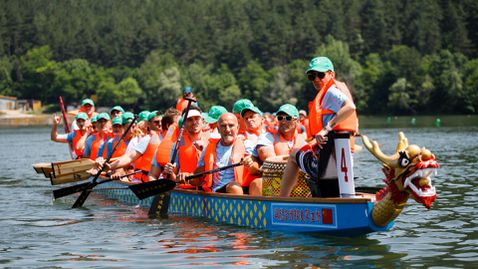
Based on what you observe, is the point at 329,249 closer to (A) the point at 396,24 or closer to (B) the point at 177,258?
(B) the point at 177,258

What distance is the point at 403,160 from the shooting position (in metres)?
9.12

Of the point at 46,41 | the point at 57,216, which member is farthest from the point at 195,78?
the point at 57,216

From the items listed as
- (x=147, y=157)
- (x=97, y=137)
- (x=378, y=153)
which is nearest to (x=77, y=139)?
(x=97, y=137)

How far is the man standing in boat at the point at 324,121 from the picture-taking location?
9.61 meters

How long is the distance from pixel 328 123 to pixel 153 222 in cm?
457

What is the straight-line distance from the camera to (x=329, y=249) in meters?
10.1

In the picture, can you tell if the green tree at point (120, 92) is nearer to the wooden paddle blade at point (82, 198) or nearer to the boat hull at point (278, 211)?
the wooden paddle blade at point (82, 198)

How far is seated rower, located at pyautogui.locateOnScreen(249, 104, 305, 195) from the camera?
39.0ft

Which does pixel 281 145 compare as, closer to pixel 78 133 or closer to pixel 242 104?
pixel 242 104

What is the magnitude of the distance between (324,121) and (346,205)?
973 mm

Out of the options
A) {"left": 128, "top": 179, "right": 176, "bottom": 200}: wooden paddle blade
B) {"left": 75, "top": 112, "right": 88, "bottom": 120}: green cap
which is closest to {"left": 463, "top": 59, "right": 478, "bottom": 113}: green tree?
{"left": 75, "top": 112, "right": 88, "bottom": 120}: green cap

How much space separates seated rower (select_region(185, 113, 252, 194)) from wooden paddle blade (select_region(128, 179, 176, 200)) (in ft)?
1.05

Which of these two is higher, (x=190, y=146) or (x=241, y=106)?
(x=241, y=106)

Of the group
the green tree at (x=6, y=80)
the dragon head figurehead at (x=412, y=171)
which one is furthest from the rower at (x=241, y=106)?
the green tree at (x=6, y=80)
